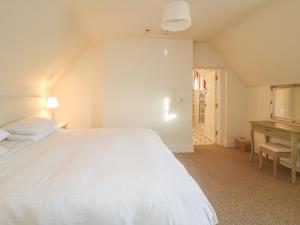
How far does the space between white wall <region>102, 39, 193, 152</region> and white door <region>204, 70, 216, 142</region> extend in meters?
1.19

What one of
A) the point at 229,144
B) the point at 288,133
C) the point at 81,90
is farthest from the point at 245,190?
the point at 81,90

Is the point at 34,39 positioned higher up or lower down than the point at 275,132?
higher up

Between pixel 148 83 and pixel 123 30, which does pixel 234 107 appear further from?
pixel 123 30

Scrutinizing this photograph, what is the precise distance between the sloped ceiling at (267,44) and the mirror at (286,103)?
0.13 m

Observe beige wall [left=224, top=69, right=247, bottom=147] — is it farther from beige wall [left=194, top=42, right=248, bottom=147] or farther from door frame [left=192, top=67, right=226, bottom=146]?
door frame [left=192, top=67, right=226, bottom=146]

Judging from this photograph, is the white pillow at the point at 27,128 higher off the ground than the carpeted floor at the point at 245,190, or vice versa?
the white pillow at the point at 27,128

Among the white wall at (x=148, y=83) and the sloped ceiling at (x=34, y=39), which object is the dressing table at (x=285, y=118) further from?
the sloped ceiling at (x=34, y=39)

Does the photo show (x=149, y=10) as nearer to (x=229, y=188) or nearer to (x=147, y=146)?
(x=147, y=146)

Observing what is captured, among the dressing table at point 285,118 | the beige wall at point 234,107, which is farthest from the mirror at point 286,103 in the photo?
the beige wall at point 234,107

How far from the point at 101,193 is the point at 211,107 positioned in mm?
4911

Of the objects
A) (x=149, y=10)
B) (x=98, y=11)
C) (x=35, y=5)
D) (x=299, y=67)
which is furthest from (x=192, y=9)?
(x=35, y=5)

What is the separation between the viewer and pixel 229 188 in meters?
2.82

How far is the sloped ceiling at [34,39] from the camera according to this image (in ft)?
7.06

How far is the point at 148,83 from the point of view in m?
4.50
